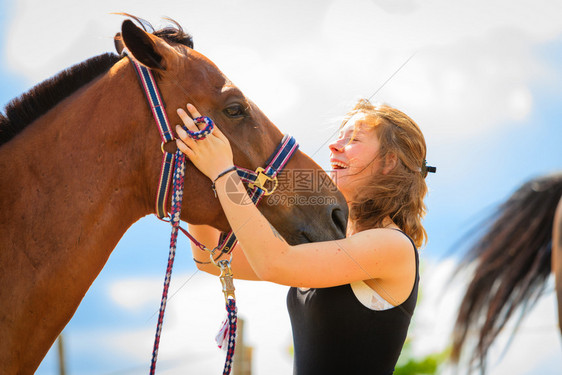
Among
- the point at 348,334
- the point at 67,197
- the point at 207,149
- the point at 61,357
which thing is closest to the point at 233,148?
the point at 207,149

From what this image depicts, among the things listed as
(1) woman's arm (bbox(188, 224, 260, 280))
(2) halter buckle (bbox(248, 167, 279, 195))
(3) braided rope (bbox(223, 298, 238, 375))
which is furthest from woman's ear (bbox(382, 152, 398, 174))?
(3) braided rope (bbox(223, 298, 238, 375))

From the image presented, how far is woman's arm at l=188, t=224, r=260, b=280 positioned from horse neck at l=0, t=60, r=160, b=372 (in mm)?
585

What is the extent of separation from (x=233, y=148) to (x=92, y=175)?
691 mm

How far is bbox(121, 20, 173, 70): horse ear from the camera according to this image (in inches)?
97.0

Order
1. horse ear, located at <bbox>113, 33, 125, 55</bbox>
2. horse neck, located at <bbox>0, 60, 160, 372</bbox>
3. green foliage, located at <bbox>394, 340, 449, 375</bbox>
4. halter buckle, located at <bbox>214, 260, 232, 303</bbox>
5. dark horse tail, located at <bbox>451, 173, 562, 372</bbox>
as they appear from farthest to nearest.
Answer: green foliage, located at <bbox>394, 340, 449, 375</bbox> < horse ear, located at <bbox>113, 33, 125, 55</bbox> < halter buckle, located at <bbox>214, 260, 232, 303</bbox> < horse neck, located at <bbox>0, 60, 160, 372</bbox> < dark horse tail, located at <bbox>451, 173, 562, 372</bbox>

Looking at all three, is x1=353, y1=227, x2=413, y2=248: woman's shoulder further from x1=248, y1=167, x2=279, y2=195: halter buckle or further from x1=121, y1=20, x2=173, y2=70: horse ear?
x1=121, y1=20, x2=173, y2=70: horse ear

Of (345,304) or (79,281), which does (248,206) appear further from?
(79,281)

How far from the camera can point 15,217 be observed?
7.52 feet

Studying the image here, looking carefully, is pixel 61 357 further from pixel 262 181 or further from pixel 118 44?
pixel 262 181

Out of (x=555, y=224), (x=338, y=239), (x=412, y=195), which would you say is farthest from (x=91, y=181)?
(x=555, y=224)

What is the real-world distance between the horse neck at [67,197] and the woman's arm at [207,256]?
59 centimetres

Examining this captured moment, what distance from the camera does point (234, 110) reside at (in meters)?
2.65

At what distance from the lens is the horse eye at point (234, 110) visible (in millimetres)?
2645

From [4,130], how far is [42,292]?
822mm
